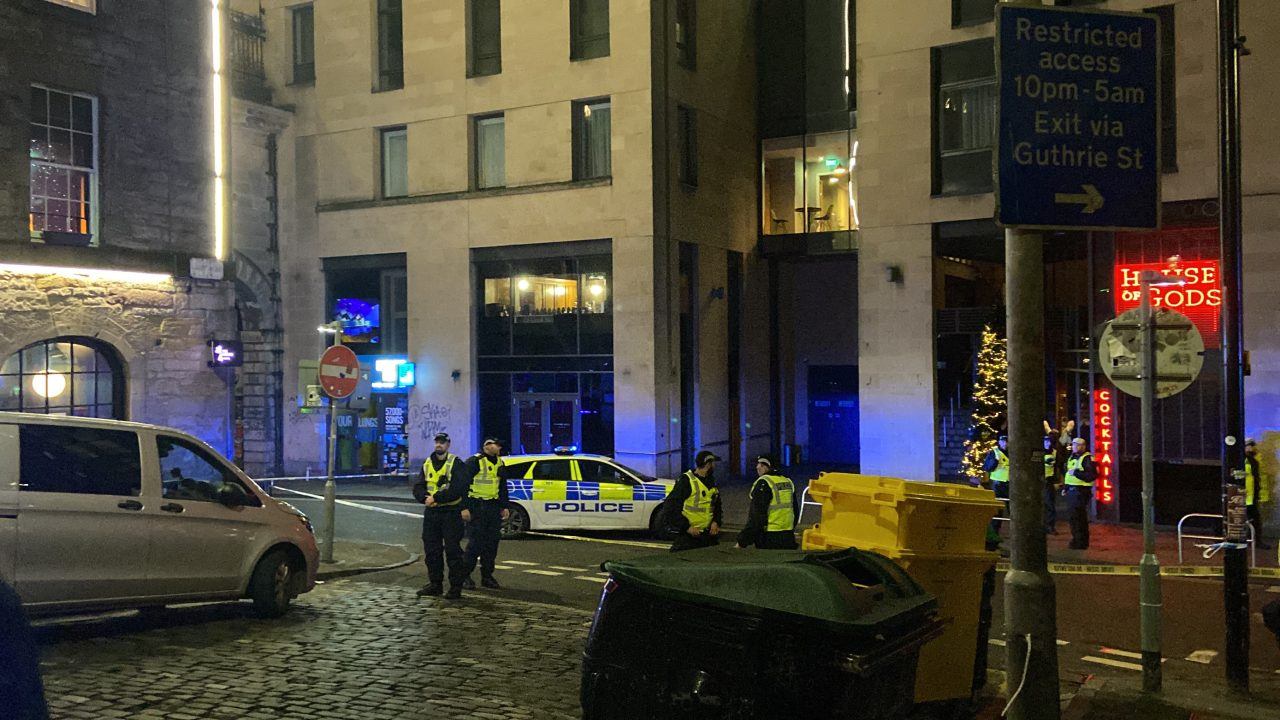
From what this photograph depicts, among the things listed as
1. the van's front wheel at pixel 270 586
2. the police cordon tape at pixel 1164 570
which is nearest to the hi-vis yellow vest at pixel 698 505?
the van's front wheel at pixel 270 586

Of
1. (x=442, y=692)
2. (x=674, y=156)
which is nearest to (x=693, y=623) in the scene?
(x=442, y=692)

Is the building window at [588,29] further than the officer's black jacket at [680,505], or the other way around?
the building window at [588,29]

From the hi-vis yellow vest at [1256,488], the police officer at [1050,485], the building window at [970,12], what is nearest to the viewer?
the hi-vis yellow vest at [1256,488]

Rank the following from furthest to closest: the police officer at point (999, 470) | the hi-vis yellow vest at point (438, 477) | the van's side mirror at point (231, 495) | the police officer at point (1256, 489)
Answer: the police officer at point (999, 470) → the police officer at point (1256, 489) → the hi-vis yellow vest at point (438, 477) → the van's side mirror at point (231, 495)

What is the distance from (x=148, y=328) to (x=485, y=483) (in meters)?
11.5

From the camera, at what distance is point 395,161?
2888 cm

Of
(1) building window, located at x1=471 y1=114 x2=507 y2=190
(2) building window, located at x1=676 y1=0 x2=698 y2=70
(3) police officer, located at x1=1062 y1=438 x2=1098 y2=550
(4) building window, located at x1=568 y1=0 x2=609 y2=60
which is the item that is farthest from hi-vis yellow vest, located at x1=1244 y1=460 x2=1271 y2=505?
(1) building window, located at x1=471 y1=114 x2=507 y2=190

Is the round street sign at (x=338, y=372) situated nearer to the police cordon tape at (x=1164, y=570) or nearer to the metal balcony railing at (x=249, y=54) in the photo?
the police cordon tape at (x=1164, y=570)

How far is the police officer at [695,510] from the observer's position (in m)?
11.7

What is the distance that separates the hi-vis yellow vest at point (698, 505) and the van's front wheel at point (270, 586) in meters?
4.22

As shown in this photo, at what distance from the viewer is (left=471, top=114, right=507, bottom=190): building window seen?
1072 inches

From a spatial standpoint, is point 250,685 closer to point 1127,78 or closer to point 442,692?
point 442,692

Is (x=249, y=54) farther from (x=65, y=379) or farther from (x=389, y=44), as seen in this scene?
(x=65, y=379)

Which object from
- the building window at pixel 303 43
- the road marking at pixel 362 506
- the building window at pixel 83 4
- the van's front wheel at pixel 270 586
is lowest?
the road marking at pixel 362 506
